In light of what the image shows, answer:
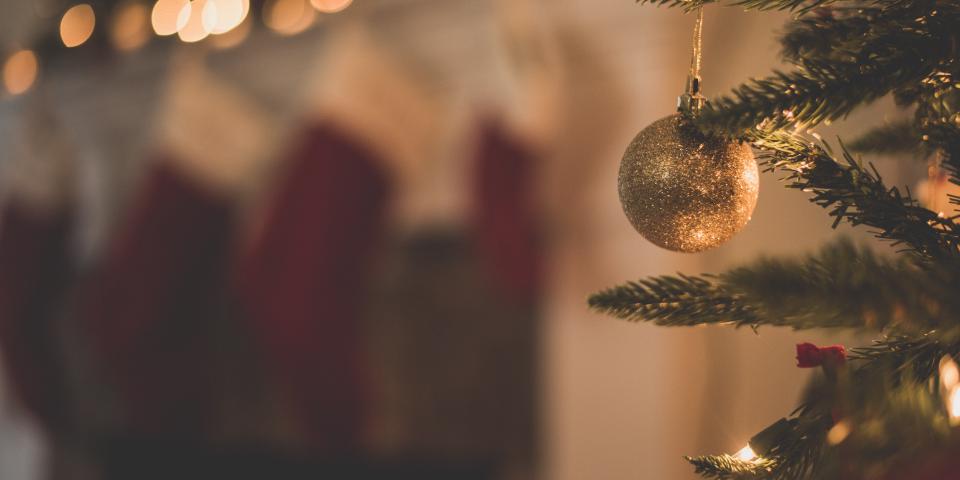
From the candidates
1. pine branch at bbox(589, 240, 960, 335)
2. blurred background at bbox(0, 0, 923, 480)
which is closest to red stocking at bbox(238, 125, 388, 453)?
blurred background at bbox(0, 0, 923, 480)

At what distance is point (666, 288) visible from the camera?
0.92 ft

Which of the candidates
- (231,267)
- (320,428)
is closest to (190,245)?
(231,267)

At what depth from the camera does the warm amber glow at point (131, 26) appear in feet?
6.12

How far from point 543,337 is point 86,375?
1455 millimetres

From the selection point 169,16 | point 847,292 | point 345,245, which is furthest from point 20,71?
point 847,292

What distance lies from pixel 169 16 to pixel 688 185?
189 cm

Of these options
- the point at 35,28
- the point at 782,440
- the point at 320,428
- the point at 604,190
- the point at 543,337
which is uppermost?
the point at 35,28

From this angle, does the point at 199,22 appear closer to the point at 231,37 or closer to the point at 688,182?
the point at 231,37

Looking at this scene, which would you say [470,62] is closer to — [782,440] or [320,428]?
[320,428]

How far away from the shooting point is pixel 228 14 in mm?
1687

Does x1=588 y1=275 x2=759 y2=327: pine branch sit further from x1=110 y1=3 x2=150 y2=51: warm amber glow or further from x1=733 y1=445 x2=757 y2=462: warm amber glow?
x1=110 y1=3 x2=150 y2=51: warm amber glow

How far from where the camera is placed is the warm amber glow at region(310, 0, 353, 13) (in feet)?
5.10

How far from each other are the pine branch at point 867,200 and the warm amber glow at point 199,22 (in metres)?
1.67

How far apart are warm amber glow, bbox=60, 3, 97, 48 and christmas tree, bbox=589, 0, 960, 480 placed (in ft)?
7.04
